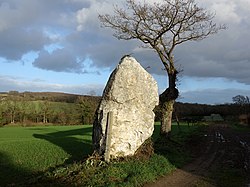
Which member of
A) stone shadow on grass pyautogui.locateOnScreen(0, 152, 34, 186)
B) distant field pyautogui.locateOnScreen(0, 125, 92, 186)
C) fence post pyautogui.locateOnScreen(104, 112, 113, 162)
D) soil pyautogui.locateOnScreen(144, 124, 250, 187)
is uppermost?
fence post pyautogui.locateOnScreen(104, 112, 113, 162)

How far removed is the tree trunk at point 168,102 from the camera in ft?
84.8

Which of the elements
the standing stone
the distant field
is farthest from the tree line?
the standing stone

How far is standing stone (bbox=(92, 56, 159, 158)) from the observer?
15523mm

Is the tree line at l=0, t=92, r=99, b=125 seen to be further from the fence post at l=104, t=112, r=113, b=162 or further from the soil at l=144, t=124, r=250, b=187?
the fence post at l=104, t=112, r=113, b=162

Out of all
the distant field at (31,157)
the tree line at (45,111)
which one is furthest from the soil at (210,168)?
the tree line at (45,111)

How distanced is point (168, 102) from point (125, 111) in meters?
10.5

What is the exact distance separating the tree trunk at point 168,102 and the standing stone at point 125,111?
908 centimetres

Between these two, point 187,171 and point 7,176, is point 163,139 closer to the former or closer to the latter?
point 187,171

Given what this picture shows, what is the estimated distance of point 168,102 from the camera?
25.9m

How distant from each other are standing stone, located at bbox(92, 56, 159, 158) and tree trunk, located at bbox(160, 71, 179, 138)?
9.08 m

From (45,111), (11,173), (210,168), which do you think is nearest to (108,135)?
(210,168)

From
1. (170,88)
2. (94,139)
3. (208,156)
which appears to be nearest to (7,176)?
(94,139)

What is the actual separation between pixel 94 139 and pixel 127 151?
1.56 m

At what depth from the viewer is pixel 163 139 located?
24141 mm
